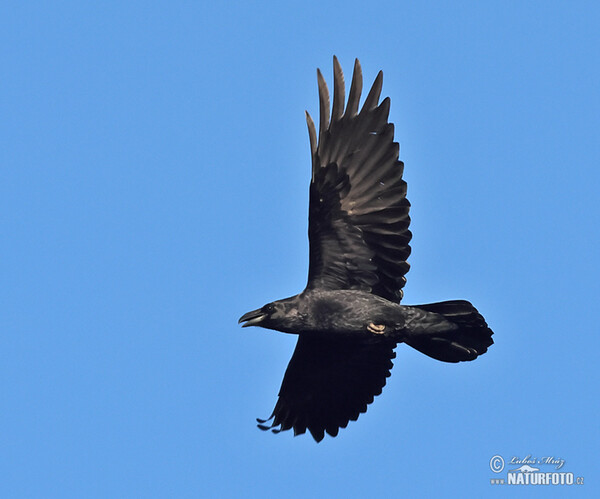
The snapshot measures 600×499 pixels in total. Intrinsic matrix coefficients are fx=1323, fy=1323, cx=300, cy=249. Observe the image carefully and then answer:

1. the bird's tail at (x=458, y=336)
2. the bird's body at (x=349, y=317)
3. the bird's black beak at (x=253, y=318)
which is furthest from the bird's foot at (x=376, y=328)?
the bird's black beak at (x=253, y=318)

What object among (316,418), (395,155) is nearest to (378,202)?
(395,155)

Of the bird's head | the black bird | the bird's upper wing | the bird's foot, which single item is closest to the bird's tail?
the black bird

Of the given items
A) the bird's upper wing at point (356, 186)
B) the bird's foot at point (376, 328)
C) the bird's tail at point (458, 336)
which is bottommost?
the bird's foot at point (376, 328)

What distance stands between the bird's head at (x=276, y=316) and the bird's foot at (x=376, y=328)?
2.84ft

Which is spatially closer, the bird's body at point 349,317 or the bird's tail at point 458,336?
the bird's body at point 349,317

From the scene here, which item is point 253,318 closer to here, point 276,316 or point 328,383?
point 276,316

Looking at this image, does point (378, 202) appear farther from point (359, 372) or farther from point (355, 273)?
point (359, 372)

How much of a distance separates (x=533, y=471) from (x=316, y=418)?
288 centimetres

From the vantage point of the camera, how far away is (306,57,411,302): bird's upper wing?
602 inches

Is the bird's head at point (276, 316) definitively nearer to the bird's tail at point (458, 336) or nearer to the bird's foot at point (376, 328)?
the bird's foot at point (376, 328)

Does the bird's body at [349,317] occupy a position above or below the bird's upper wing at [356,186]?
below

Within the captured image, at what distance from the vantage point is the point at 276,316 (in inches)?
608

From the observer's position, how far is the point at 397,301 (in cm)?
1560

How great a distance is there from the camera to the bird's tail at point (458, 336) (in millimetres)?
15570
